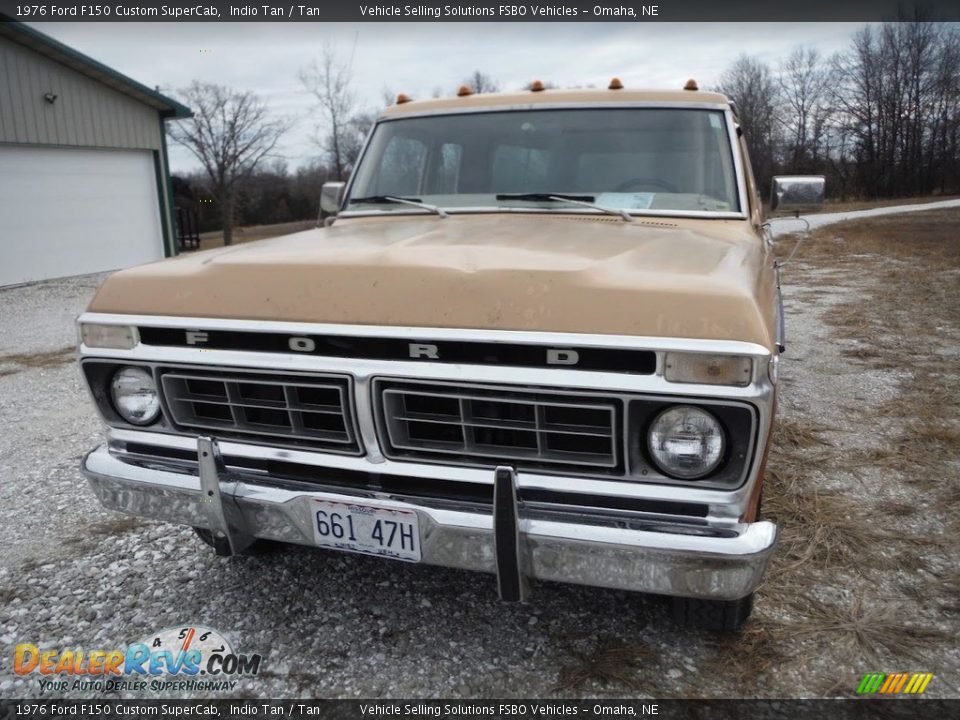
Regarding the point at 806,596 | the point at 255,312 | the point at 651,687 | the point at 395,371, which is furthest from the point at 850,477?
the point at 255,312

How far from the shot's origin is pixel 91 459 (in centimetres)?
271

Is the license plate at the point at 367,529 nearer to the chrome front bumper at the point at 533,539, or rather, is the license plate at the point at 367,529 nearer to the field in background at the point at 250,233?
the chrome front bumper at the point at 533,539

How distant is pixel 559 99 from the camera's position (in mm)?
3594

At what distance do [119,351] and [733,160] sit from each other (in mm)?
2654

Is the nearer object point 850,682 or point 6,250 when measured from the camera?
point 850,682

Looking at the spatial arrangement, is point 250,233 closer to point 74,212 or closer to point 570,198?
point 74,212

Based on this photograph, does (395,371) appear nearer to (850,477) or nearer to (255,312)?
(255,312)

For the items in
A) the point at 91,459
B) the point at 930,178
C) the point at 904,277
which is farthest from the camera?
the point at 930,178

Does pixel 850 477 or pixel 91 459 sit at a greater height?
pixel 91 459

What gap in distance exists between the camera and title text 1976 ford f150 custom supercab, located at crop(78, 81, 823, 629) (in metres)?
2.00

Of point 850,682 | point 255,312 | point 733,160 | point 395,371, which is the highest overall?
point 733,160

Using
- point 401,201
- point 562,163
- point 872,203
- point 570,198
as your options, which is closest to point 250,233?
point 401,201

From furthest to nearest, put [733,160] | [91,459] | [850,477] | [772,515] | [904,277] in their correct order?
[904,277]
[850,477]
[772,515]
[733,160]
[91,459]

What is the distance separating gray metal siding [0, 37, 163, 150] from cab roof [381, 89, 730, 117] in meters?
12.4
